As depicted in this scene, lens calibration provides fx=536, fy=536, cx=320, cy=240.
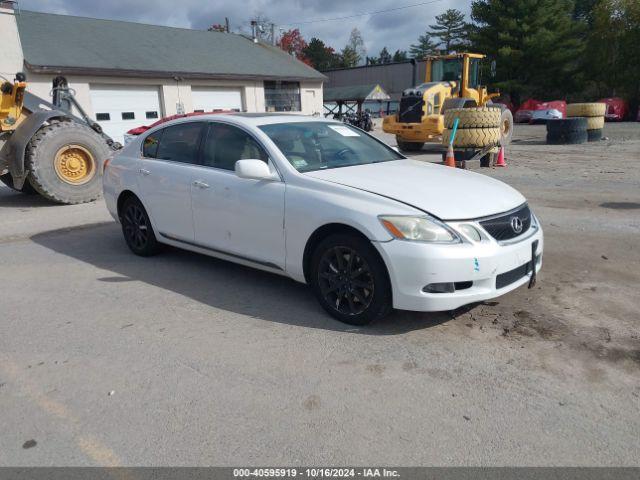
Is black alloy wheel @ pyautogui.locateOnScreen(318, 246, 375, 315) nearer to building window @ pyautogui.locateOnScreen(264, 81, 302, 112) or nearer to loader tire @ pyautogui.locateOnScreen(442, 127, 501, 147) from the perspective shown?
loader tire @ pyautogui.locateOnScreen(442, 127, 501, 147)

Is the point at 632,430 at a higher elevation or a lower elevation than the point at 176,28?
lower

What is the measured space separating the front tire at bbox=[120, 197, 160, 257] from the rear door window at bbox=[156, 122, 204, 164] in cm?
68

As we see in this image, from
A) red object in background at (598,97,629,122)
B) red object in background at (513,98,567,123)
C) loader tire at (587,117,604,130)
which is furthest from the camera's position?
red object in background at (513,98,567,123)

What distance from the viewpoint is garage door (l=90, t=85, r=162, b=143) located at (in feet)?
70.3

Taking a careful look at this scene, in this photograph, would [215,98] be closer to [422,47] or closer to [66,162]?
[66,162]

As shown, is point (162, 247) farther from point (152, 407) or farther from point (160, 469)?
point (160, 469)

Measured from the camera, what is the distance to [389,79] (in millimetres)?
59938

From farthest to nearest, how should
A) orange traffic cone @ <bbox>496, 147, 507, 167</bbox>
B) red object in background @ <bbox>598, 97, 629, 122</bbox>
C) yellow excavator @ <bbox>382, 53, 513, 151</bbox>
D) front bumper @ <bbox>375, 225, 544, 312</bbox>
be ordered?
red object in background @ <bbox>598, 97, 629, 122</bbox>, yellow excavator @ <bbox>382, 53, 513, 151</bbox>, orange traffic cone @ <bbox>496, 147, 507, 167</bbox>, front bumper @ <bbox>375, 225, 544, 312</bbox>

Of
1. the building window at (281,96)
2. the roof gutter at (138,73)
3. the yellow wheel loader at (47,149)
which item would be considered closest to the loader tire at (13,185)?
the yellow wheel loader at (47,149)

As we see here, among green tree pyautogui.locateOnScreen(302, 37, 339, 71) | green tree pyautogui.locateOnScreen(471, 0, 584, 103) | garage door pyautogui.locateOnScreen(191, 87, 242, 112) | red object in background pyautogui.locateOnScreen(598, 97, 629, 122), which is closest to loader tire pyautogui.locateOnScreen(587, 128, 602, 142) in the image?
garage door pyautogui.locateOnScreen(191, 87, 242, 112)

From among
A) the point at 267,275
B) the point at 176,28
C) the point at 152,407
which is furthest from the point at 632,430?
the point at 176,28

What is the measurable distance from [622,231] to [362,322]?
4.37m

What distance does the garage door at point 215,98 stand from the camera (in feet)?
81.4

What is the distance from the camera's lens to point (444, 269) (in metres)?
3.64
